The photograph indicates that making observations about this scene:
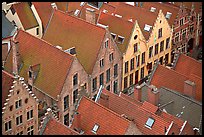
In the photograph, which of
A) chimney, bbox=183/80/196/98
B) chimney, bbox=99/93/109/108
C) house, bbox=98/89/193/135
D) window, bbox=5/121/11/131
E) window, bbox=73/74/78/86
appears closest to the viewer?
house, bbox=98/89/193/135

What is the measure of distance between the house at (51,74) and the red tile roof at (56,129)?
7677 millimetres

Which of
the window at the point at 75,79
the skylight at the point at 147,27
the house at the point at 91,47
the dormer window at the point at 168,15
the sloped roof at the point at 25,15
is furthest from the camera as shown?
the dormer window at the point at 168,15

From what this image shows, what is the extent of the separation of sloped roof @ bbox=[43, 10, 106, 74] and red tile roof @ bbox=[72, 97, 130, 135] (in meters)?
10.4

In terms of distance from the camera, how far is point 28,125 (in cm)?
5759

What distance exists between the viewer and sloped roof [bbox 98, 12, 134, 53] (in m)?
71.9

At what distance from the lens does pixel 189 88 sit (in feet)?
199

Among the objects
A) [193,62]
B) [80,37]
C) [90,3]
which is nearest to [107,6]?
[90,3]

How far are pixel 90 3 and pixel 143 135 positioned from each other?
40.9 meters

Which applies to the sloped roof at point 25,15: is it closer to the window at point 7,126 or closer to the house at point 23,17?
the house at point 23,17

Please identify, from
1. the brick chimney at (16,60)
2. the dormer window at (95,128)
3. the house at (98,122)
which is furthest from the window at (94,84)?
the dormer window at (95,128)

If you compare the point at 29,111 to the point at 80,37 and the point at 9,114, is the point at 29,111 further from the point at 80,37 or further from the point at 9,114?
the point at 80,37

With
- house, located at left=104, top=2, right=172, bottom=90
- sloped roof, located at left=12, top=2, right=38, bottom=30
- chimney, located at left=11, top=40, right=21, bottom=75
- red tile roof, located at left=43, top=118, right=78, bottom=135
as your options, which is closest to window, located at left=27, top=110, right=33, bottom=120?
red tile roof, located at left=43, top=118, right=78, bottom=135

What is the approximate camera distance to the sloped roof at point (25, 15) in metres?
78.9

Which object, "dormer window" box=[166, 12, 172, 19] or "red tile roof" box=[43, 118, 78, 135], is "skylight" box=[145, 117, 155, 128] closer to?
"red tile roof" box=[43, 118, 78, 135]
